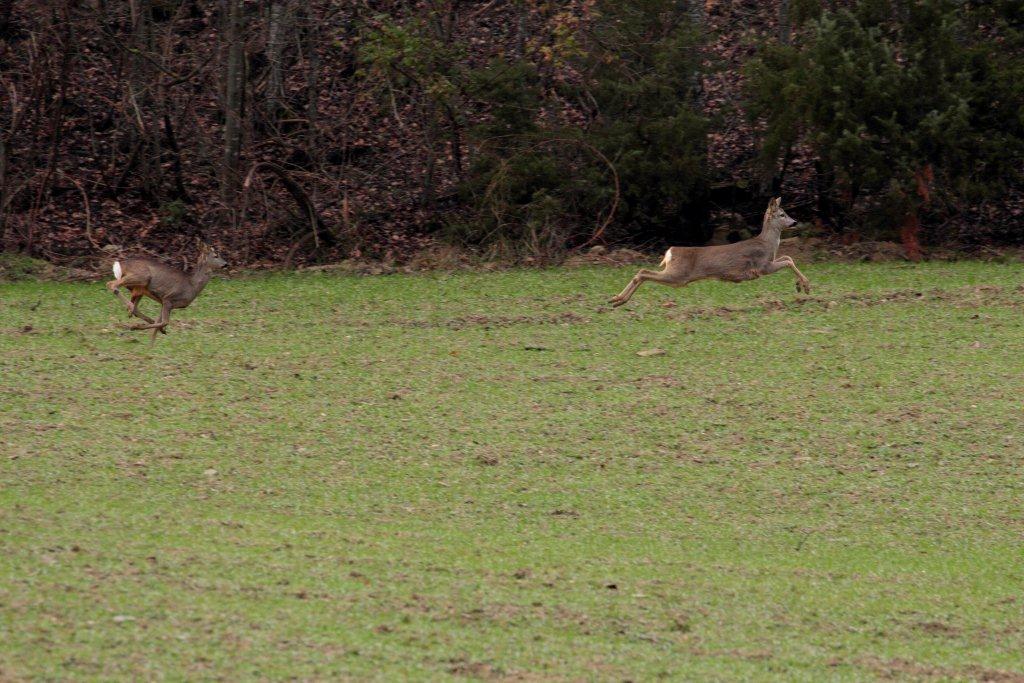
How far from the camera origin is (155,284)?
1202 cm

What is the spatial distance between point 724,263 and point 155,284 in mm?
5189

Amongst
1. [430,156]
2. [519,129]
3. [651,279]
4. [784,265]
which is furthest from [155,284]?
[430,156]

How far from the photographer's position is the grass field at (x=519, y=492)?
221 inches

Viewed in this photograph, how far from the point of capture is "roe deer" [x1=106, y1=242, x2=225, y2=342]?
38.9ft

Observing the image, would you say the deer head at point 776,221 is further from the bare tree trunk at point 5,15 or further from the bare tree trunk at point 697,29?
the bare tree trunk at point 5,15

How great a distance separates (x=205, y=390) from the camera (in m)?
10.5

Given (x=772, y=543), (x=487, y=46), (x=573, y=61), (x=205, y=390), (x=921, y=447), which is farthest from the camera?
(x=487, y=46)

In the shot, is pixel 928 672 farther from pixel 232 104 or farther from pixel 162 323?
pixel 232 104

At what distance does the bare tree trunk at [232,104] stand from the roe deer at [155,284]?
6.40 metres

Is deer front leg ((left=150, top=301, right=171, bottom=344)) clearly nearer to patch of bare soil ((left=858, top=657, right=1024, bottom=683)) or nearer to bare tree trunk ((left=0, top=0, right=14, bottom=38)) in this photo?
patch of bare soil ((left=858, top=657, right=1024, bottom=683))

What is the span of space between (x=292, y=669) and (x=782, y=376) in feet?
22.3

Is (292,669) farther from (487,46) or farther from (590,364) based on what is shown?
(487,46)

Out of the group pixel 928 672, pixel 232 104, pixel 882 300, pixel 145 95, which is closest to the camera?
pixel 928 672

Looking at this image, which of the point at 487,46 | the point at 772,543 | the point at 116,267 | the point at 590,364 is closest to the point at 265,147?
the point at 487,46
